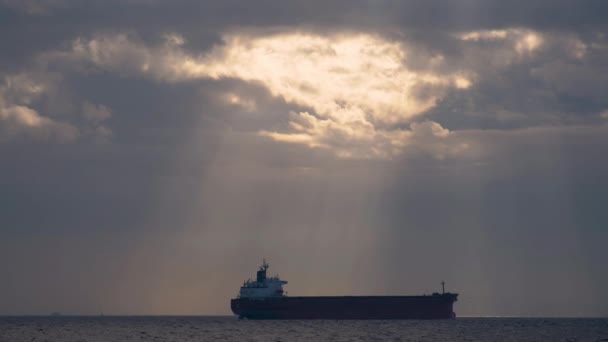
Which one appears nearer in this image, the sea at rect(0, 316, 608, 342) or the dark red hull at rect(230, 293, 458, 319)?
the sea at rect(0, 316, 608, 342)

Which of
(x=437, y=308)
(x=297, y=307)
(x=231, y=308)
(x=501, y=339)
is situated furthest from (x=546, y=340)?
(x=231, y=308)

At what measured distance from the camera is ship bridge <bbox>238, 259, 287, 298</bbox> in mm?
141375

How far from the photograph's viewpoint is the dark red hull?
133500mm

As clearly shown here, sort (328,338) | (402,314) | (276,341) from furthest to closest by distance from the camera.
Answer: (402,314) → (328,338) → (276,341)

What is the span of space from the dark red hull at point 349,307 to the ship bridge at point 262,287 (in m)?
2.92

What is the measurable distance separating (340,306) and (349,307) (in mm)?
1594

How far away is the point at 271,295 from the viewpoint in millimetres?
141625

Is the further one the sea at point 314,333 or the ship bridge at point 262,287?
the ship bridge at point 262,287

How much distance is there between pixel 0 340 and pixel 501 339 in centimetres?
5494

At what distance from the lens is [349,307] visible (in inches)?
5364

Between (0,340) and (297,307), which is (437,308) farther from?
(0,340)

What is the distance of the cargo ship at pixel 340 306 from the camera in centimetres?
13350

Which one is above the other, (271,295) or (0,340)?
(271,295)

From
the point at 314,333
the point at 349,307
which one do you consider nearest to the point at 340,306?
the point at 349,307
